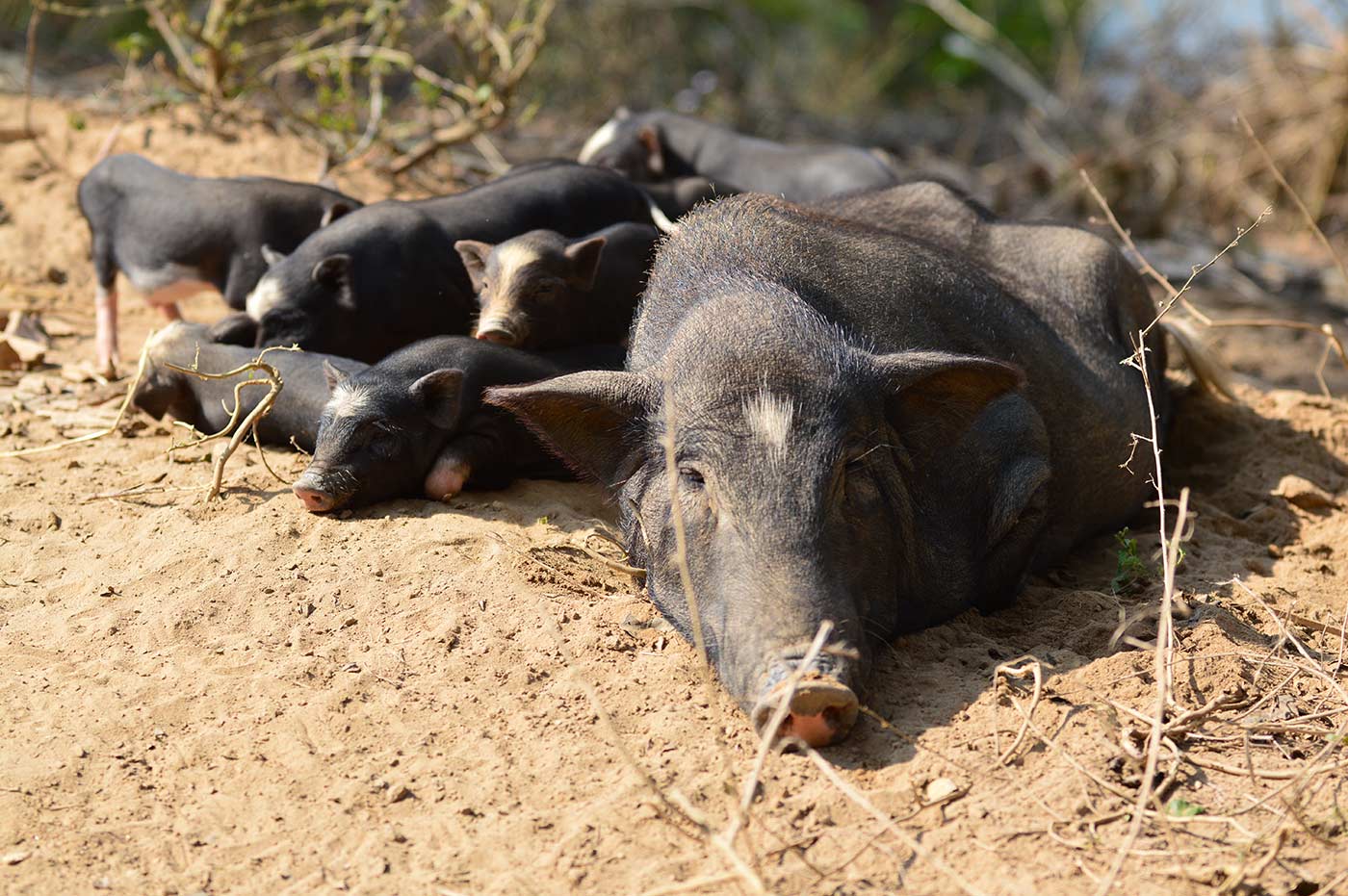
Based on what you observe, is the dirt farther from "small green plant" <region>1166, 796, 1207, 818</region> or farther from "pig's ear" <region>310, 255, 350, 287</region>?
"pig's ear" <region>310, 255, 350, 287</region>

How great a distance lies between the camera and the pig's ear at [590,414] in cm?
408

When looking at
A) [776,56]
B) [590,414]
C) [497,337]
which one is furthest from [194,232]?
[776,56]

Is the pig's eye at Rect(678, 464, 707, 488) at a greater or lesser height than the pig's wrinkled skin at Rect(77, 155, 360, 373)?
greater

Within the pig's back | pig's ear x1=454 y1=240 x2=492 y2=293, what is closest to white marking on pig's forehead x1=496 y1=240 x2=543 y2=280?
pig's ear x1=454 y1=240 x2=492 y2=293

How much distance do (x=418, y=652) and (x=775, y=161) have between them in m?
6.31

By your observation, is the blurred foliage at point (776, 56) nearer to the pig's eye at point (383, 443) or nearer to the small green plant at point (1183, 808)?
the pig's eye at point (383, 443)

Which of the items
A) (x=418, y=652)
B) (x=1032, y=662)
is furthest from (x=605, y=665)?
(x=1032, y=662)

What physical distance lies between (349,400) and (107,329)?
2.31 m

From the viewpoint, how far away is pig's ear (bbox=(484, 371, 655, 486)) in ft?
13.4

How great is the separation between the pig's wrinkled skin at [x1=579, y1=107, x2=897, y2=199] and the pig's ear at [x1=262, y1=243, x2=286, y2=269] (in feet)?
8.47

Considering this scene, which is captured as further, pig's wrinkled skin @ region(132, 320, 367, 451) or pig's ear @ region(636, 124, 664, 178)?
pig's ear @ region(636, 124, 664, 178)

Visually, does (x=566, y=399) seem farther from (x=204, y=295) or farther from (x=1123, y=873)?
(x=204, y=295)

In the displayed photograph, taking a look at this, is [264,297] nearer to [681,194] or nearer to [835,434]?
[681,194]

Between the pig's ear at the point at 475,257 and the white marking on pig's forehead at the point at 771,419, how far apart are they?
2.81 metres
